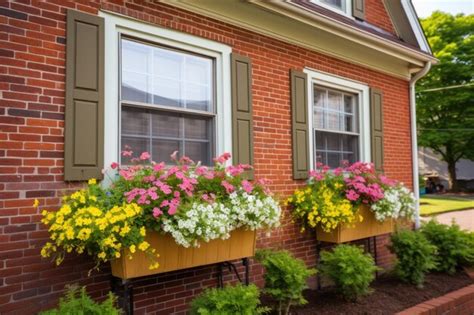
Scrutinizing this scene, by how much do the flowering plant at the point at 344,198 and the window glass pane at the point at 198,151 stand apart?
1.19 meters

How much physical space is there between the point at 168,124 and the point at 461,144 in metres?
23.0

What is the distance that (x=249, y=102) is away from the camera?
15.2ft

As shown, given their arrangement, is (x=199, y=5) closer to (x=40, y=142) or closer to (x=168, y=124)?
(x=168, y=124)

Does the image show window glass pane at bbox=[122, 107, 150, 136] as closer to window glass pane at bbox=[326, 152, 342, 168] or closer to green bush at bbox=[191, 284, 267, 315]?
green bush at bbox=[191, 284, 267, 315]

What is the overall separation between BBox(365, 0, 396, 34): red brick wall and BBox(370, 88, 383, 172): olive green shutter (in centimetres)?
130

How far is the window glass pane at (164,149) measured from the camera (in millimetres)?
4043

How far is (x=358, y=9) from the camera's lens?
252 inches

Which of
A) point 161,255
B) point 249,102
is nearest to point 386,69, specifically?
point 249,102

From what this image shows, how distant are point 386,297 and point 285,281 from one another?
170 cm

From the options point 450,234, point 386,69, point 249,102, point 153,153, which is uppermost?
point 386,69

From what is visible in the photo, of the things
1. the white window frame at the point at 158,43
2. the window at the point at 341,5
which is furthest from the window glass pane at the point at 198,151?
the window at the point at 341,5

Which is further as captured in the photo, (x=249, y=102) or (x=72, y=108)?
(x=249, y=102)

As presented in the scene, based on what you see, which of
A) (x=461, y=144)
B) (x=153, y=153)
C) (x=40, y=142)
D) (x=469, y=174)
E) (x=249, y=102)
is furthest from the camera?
(x=469, y=174)

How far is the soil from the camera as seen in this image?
4262mm
